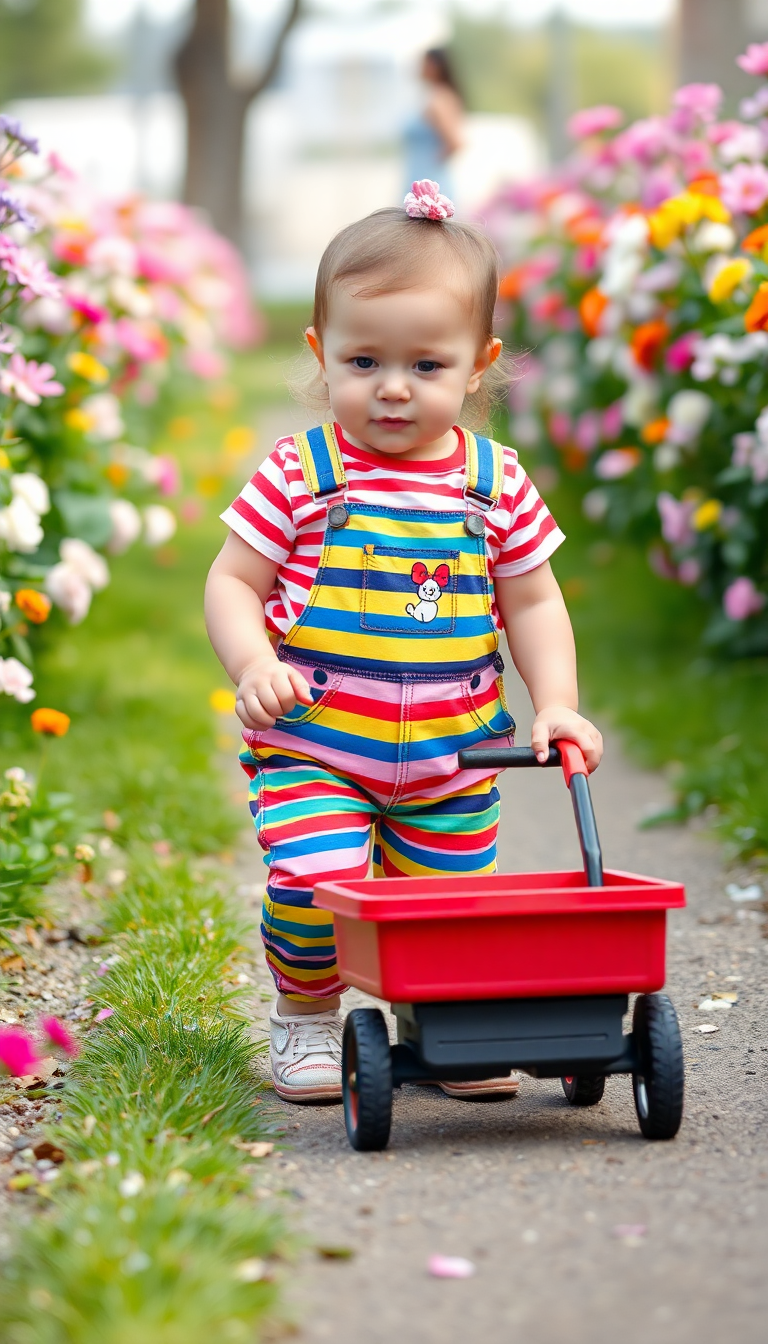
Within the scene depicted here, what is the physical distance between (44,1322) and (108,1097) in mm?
694

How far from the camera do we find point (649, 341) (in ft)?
17.0

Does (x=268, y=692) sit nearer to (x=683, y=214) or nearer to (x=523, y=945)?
(x=523, y=945)

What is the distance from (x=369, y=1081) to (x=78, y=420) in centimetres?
287

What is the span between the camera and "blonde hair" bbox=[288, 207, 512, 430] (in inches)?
99.3

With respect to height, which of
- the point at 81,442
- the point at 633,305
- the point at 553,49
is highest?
the point at 553,49

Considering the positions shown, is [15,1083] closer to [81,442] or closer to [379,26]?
[81,442]

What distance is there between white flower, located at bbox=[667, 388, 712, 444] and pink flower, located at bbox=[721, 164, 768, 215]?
61 centimetres

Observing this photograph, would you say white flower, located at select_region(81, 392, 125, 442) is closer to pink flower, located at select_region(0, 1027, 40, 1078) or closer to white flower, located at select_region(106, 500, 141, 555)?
white flower, located at select_region(106, 500, 141, 555)

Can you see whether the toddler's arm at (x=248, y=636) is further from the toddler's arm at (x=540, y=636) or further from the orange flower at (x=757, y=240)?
the orange flower at (x=757, y=240)

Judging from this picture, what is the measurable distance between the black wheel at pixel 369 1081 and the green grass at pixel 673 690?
172 centimetres

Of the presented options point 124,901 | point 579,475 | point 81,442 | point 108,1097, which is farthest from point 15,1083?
point 579,475

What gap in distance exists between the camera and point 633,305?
534cm

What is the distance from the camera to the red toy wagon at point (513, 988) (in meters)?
2.14

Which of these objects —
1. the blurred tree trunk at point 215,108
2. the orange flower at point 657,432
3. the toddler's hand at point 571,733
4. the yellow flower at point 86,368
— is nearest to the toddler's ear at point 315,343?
the toddler's hand at point 571,733
